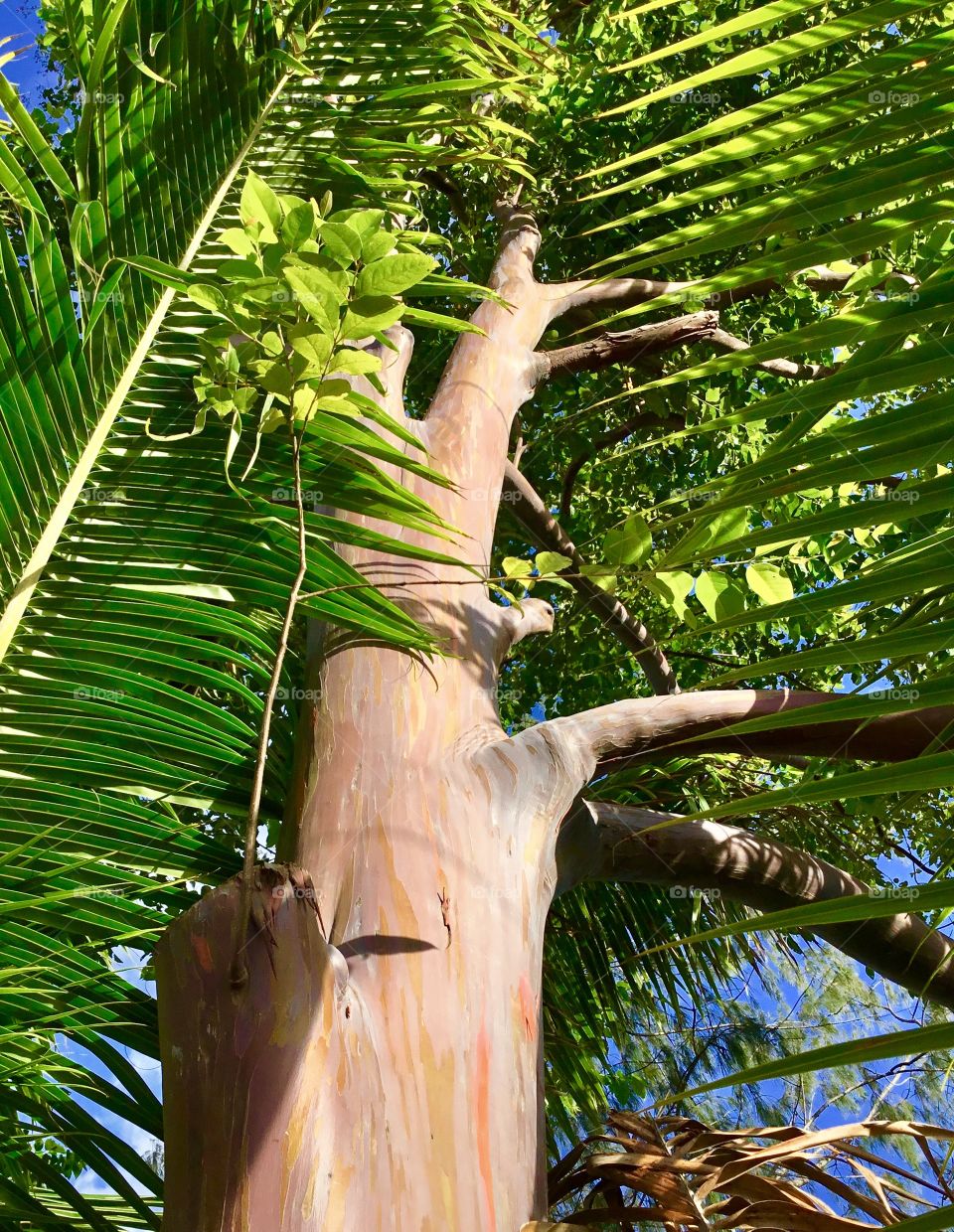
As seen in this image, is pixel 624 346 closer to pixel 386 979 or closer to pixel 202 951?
pixel 386 979

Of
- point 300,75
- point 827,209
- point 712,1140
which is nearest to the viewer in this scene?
point 827,209

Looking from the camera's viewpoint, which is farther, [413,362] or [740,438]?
[413,362]

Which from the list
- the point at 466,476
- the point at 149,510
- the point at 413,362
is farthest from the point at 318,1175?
the point at 413,362

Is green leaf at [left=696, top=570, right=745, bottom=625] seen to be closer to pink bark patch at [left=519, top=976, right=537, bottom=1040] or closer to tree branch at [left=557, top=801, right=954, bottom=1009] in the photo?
tree branch at [left=557, top=801, right=954, bottom=1009]

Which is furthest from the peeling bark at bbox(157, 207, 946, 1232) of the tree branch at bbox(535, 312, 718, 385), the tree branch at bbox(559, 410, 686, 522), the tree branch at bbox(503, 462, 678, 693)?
the tree branch at bbox(559, 410, 686, 522)

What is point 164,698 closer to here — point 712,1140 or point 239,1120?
point 239,1120

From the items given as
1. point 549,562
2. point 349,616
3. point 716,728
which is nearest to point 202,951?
point 349,616

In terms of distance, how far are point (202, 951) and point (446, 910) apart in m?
0.41

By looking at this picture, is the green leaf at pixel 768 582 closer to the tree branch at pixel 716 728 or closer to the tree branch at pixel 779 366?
the tree branch at pixel 716 728

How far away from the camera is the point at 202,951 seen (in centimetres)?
88

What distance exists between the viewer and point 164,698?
1.46m

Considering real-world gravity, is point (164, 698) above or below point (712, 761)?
below

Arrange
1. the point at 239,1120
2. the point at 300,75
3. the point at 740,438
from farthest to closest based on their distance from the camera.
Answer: the point at 740,438, the point at 300,75, the point at 239,1120

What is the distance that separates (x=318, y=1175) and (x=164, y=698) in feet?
2.54
